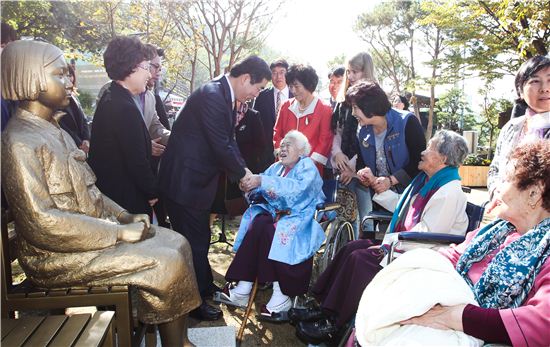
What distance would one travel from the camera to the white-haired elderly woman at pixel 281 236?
127 inches

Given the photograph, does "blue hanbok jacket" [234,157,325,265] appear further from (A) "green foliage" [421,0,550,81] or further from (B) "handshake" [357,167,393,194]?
(A) "green foliage" [421,0,550,81]

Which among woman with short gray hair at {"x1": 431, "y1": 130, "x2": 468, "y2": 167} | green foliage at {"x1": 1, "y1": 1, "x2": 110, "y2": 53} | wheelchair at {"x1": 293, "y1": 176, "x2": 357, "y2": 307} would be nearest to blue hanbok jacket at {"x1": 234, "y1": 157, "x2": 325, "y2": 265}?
wheelchair at {"x1": 293, "y1": 176, "x2": 357, "y2": 307}

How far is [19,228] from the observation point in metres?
1.82

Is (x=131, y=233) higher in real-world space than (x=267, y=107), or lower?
lower

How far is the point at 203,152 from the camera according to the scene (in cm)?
318

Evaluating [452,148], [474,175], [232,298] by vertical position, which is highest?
[452,148]

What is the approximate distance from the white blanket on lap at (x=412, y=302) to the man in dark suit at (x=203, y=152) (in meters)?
1.79

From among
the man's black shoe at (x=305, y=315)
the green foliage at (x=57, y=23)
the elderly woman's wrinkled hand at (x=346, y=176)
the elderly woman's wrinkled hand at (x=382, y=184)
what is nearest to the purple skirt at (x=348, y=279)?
the man's black shoe at (x=305, y=315)

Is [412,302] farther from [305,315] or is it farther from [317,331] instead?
[305,315]

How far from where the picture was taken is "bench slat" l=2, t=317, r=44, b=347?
155 cm

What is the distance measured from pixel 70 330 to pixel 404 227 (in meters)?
2.19

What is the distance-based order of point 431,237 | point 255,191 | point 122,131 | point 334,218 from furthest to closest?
point 334,218, point 255,191, point 122,131, point 431,237

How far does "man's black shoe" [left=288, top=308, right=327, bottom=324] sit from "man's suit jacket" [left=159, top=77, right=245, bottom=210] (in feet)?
3.47

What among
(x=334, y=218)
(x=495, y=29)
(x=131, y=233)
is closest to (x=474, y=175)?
(x=495, y=29)
